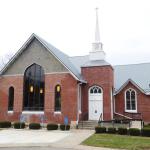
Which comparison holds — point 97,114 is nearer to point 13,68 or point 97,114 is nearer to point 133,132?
point 133,132

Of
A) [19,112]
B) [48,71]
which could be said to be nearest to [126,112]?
[48,71]

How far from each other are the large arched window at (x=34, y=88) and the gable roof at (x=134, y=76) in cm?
858

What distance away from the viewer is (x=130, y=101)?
26.3m

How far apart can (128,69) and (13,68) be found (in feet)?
46.5

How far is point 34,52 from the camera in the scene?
24906 millimetres

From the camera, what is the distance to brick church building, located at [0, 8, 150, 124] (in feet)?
76.5

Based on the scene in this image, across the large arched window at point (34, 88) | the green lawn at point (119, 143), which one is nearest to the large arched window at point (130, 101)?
the large arched window at point (34, 88)

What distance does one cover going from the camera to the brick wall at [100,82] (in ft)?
78.5

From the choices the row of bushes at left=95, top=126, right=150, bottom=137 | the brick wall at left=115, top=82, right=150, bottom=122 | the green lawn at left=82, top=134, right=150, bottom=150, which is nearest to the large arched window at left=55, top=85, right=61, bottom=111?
the row of bushes at left=95, top=126, right=150, bottom=137

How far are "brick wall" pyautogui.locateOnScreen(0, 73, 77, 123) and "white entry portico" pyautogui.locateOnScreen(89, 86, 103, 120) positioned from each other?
102 inches

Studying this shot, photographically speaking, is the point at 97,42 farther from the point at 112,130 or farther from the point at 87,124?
the point at 112,130

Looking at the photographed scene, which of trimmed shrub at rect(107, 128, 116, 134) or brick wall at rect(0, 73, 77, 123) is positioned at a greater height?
brick wall at rect(0, 73, 77, 123)

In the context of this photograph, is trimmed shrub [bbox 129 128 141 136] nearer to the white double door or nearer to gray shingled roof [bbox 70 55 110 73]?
the white double door

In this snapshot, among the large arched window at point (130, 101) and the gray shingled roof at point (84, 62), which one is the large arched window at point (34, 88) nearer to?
the gray shingled roof at point (84, 62)
